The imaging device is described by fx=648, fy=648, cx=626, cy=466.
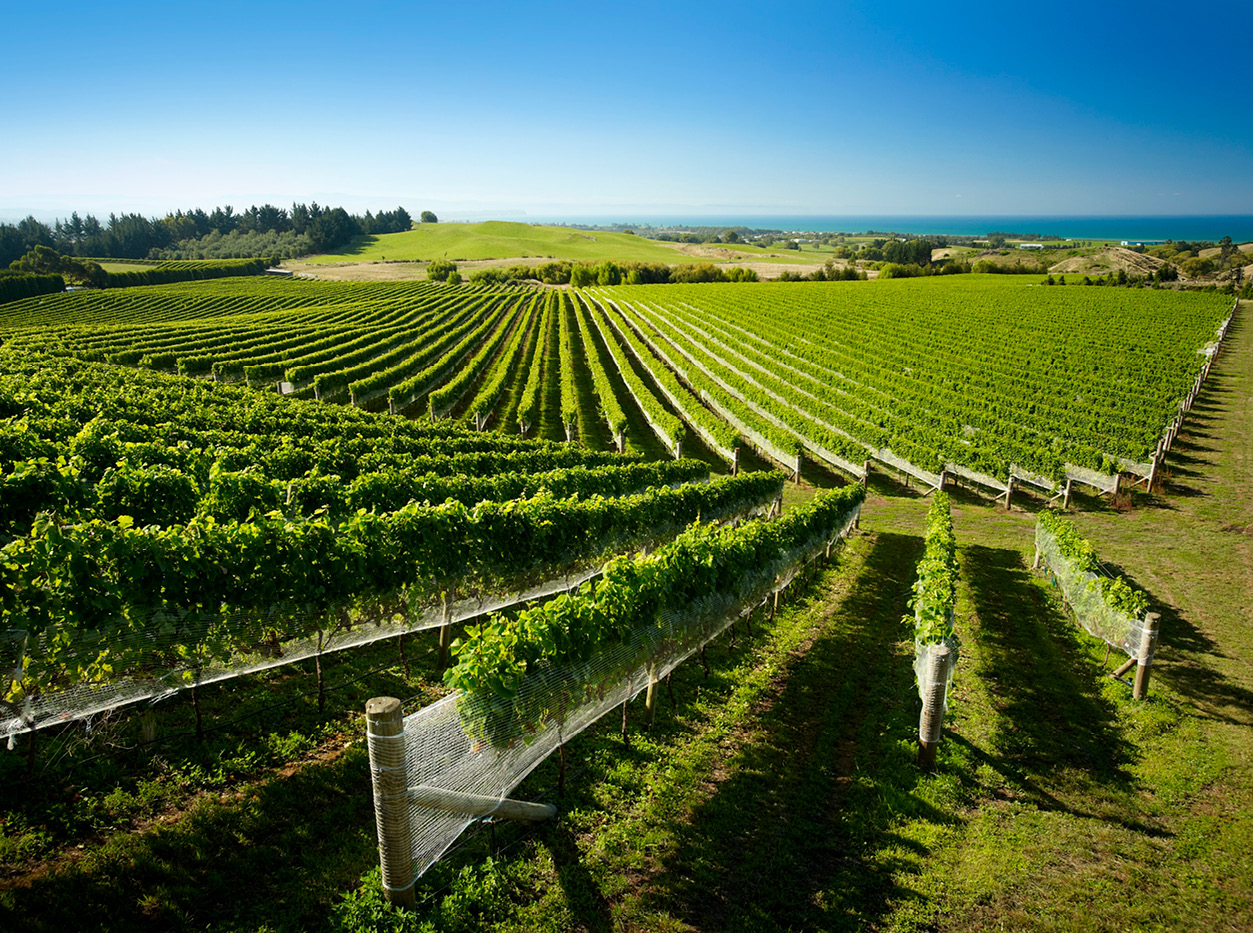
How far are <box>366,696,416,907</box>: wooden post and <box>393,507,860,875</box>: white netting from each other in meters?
0.11

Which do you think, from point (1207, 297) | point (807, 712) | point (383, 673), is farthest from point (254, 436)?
point (1207, 297)

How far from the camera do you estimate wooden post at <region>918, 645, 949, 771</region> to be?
283 inches

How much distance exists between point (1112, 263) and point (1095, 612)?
145786 mm

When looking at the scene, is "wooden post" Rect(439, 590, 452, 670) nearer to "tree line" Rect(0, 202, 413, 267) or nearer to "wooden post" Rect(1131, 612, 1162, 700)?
"wooden post" Rect(1131, 612, 1162, 700)

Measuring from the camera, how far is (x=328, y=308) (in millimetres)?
76250

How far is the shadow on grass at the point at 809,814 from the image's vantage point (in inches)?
217

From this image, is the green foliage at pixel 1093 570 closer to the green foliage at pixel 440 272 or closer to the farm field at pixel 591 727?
the farm field at pixel 591 727

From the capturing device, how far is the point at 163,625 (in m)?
6.35

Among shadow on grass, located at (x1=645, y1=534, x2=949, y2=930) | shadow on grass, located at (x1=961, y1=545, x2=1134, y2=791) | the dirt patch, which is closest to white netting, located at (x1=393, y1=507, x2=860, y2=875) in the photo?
shadow on grass, located at (x1=645, y1=534, x2=949, y2=930)

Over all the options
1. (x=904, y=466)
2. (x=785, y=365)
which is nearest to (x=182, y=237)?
(x=785, y=365)

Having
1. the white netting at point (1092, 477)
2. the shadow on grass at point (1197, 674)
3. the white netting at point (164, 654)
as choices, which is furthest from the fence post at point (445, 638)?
the white netting at point (1092, 477)

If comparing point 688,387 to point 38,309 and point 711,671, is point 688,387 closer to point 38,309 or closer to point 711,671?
point 711,671

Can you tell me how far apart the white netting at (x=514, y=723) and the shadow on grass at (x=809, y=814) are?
1.44 meters

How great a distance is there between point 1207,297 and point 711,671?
103457mm
